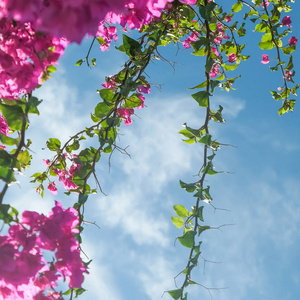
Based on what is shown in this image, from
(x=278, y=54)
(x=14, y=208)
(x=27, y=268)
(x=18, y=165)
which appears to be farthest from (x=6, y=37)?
(x=278, y=54)

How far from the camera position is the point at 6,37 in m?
1.22

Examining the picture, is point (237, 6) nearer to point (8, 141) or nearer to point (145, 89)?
point (145, 89)

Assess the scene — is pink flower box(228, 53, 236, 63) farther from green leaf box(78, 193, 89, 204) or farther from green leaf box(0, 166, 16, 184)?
green leaf box(0, 166, 16, 184)

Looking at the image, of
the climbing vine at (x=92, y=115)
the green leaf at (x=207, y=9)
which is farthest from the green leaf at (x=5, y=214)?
the green leaf at (x=207, y=9)

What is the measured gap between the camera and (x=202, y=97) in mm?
1772

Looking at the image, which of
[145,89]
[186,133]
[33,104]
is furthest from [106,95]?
[33,104]

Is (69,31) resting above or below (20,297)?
above

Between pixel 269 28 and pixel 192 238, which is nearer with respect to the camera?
pixel 192 238

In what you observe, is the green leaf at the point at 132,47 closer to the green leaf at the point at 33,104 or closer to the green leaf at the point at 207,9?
the green leaf at the point at 207,9

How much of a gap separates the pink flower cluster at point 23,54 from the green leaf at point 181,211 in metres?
0.81

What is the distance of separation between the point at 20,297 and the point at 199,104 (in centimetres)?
97

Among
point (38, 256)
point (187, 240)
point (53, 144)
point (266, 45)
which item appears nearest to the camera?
point (38, 256)

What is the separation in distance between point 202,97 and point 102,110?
40 centimetres

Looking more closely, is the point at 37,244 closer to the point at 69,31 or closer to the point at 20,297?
the point at 20,297
